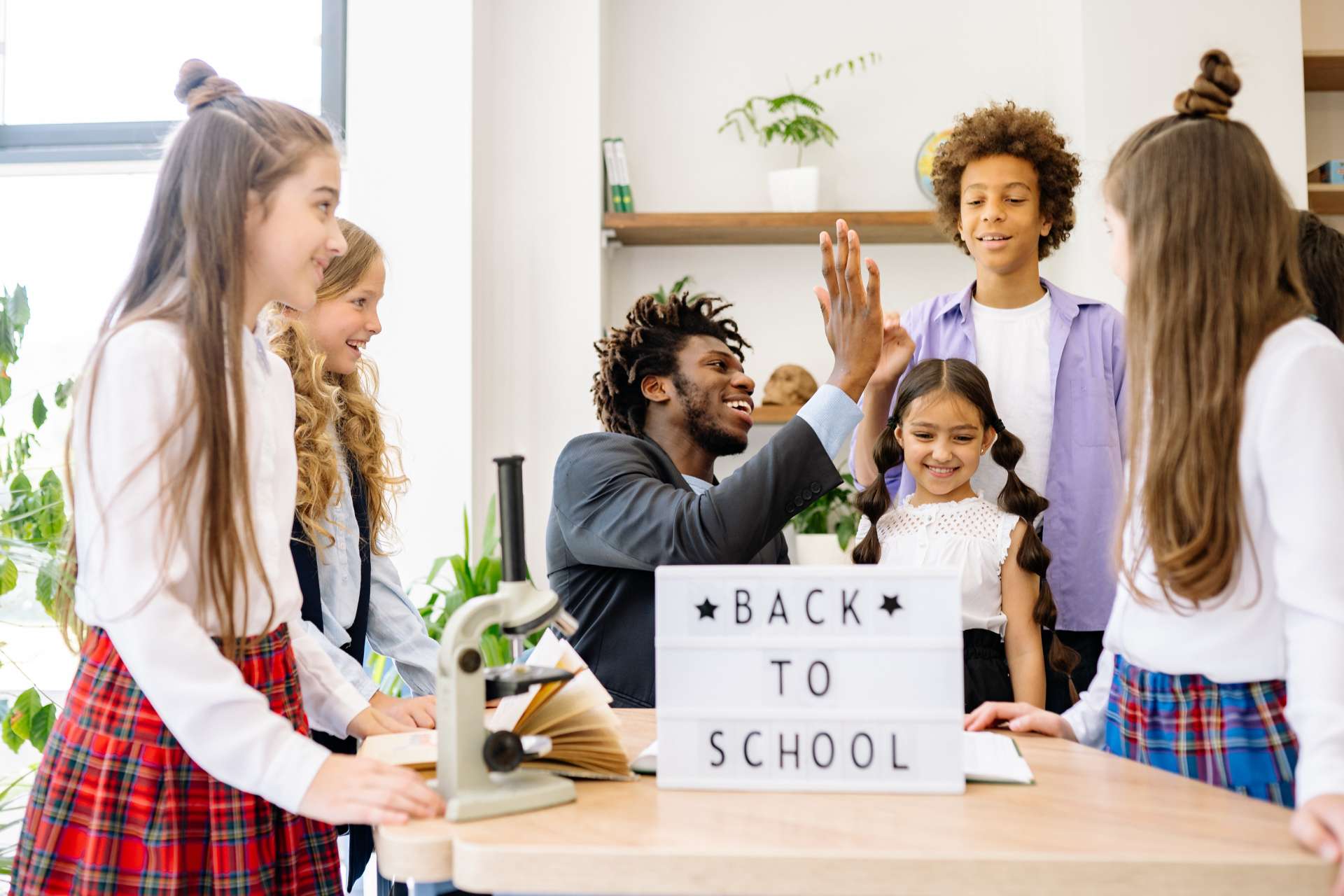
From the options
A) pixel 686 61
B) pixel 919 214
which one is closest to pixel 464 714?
pixel 919 214

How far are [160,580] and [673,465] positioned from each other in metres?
1.08

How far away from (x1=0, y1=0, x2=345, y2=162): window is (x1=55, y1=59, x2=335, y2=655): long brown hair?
8.67 ft

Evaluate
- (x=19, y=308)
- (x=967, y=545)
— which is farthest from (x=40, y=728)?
(x=967, y=545)

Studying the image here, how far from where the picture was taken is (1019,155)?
2092 mm

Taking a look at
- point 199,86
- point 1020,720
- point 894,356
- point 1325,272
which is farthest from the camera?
point 894,356

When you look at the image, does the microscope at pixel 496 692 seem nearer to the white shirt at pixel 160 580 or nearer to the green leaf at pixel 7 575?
the white shirt at pixel 160 580

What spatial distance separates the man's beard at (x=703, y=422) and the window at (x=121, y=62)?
2145 mm

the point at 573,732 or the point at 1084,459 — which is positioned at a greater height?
the point at 1084,459

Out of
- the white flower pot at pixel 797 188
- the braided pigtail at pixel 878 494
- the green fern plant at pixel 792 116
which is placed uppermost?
the green fern plant at pixel 792 116

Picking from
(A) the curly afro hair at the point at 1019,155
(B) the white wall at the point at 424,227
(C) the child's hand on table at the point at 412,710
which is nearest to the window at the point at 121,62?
(B) the white wall at the point at 424,227

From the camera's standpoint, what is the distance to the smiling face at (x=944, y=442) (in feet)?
6.26

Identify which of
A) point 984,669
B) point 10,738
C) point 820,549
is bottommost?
point 10,738

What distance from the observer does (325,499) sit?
5.52 ft

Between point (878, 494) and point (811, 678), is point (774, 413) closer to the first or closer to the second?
point (878, 494)
